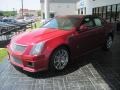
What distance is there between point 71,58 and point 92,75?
894mm

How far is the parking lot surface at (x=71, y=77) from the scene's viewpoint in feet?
15.7

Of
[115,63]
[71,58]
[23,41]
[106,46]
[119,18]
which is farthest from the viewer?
[119,18]

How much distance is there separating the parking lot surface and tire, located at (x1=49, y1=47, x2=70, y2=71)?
0.17 m

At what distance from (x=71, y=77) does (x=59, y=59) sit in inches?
24.9

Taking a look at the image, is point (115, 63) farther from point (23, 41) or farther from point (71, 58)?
point (23, 41)

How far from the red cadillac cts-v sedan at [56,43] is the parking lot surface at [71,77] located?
283 millimetres

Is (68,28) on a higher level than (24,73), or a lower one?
higher

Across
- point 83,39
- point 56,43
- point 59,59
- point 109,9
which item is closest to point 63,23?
point 83,39

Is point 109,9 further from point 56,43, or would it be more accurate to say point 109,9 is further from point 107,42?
point 56,43

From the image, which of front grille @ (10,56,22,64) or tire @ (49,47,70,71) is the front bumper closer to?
front grille @ (10,56,22,64)

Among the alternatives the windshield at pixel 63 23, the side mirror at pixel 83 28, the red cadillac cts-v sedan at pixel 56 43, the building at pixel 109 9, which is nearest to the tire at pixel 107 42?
the red cadillac cts-v sedan at pixel 56 43

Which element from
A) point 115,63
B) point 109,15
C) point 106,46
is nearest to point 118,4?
point 109,15

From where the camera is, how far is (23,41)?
5512 mm

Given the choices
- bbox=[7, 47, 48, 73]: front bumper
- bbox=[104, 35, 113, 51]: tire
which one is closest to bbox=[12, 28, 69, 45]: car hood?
bbox=[7, 47, 48, 73]: front bumper
